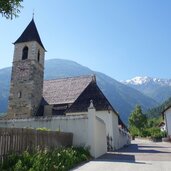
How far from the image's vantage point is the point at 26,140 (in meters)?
11.6

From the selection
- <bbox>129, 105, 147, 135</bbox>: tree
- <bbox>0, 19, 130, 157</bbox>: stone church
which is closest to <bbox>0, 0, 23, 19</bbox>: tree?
<bbox>0, 19, 130, 157</bbox>: stone church

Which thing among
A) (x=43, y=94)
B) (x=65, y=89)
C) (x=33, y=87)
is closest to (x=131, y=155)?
(x=33, y=87)

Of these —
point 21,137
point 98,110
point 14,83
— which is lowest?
point 21,137

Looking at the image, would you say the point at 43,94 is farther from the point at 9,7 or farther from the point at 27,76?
the point at 9,7

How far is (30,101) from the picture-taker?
36.0 m

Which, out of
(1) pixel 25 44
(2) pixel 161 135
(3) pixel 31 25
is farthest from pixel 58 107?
(2) pixel 161 135

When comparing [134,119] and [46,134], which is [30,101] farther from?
[134,119]

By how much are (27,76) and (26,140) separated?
2695cm

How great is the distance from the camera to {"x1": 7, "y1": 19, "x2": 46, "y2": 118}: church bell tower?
36.4 m

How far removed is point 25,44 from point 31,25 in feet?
13.7

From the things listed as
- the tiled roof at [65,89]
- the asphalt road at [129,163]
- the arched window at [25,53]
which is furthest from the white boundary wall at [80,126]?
the arched window at [25,53]

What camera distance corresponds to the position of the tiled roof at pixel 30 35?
39656 mm

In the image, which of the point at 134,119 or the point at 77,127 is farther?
the point at 134,119

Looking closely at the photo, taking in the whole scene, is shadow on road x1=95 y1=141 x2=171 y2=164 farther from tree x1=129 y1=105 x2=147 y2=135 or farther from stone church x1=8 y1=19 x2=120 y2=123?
tree x1=129 y1=105 x2=147 y2=135
